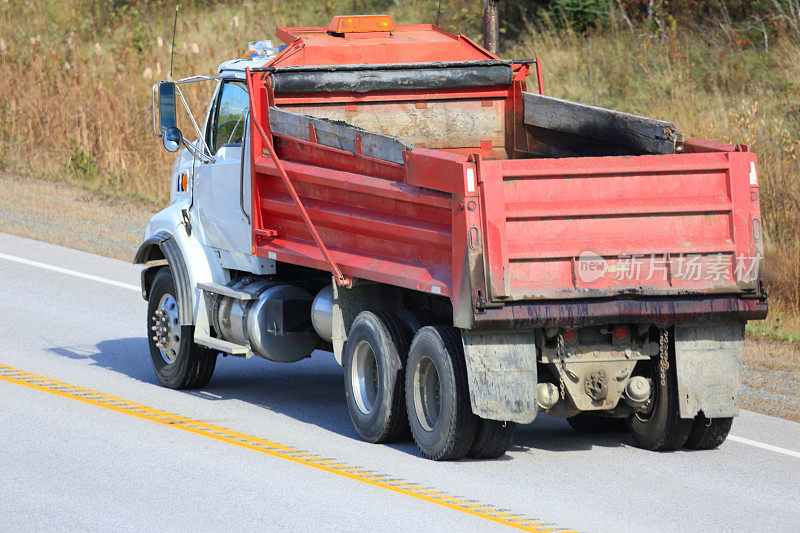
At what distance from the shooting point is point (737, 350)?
26.7ft

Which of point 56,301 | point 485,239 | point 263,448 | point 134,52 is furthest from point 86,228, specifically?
point 485,239

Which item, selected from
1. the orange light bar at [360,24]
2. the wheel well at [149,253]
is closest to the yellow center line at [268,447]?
the wheel well at [149,253]

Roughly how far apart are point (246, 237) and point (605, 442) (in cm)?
321

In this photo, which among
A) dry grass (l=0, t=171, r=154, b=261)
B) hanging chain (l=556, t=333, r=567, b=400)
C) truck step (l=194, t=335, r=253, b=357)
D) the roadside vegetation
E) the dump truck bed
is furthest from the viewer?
the roadside vegetation

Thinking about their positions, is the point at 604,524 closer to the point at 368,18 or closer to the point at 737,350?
the point at 737,350

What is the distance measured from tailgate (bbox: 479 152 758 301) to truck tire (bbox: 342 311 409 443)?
4.27 feet

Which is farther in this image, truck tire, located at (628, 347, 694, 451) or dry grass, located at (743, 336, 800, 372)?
dry grass, located at (743, 336, 800, 372)

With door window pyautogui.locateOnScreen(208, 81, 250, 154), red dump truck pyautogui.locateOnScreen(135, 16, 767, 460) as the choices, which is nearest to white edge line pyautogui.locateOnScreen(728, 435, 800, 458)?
red dump truck pyautogui.locateOnScreen(135, 16, 767, 460)

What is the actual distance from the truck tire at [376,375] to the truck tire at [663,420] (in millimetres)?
1612

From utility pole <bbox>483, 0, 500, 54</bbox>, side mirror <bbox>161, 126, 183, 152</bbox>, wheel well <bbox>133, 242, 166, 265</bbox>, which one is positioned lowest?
wheel well <bbox>133, 242, 166, 265</bbox>

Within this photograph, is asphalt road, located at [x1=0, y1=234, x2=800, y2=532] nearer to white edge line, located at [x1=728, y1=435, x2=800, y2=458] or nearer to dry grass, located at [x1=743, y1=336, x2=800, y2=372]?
white edge line, located at [x1=728, y1=435, x2=800, y2=458]

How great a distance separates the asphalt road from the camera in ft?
22.8

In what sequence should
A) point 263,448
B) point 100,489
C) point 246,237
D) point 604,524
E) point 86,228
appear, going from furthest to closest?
1. point 86,228
2. point 246,237
3. point 263,448
4. point 100,489
5. point 604,524

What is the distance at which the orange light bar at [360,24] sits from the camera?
1079 centimetres
